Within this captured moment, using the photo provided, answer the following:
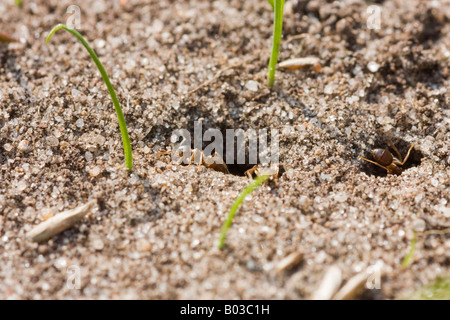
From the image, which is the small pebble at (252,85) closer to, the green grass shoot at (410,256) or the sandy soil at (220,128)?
the sandy soil at (220,128)

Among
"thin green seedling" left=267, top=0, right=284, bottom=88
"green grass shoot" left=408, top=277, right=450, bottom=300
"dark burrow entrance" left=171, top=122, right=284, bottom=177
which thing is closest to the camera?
"green grass shoot" left=408, top=277, right=450, bottom=300

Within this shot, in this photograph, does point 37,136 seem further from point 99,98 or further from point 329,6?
point 329,6

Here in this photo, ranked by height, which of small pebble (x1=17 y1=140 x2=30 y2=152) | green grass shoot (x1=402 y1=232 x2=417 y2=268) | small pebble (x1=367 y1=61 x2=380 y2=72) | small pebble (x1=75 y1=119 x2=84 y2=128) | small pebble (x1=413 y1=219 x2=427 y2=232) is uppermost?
small pebble (x1=367 y1=61 x2=380 y2=72)

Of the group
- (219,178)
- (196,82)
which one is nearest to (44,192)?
(219,178)

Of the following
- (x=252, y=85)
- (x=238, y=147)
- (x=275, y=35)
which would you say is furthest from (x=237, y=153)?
(x=275, y=35)

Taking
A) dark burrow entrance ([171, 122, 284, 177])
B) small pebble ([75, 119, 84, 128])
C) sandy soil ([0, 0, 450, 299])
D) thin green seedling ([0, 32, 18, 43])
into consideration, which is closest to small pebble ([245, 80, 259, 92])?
sandy soil ([0, 0, 450, 299])

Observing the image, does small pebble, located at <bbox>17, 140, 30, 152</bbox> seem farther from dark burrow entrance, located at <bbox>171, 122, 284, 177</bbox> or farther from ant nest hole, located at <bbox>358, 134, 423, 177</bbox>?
ant nest hole, located at <bbox>358, 134, 423, 177</bbox>

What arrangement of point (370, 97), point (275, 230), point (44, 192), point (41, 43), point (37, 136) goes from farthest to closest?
1. point (41, 43)
2. point (370, 97)
3. point (37, 136)
4. point (44, 192)
5. point (275, 230)

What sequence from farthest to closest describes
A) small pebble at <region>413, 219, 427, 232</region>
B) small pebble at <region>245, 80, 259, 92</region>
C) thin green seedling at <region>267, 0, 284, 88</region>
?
small pebble at <region>245, 80, 259, 92</region> → thin green seedling at <region>267, 0, 284, 88</region> → small pebble at <region>413, 219, 427, 232</region>
